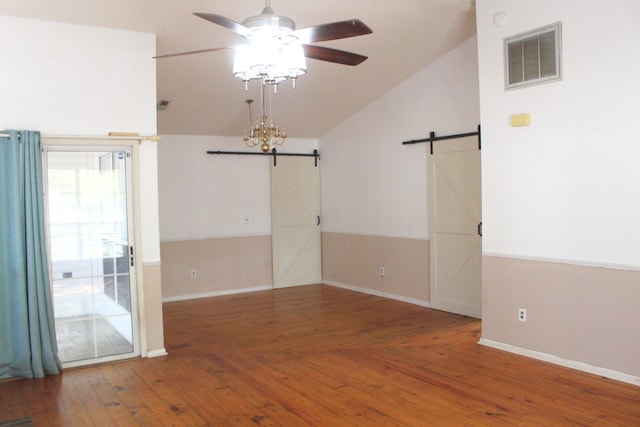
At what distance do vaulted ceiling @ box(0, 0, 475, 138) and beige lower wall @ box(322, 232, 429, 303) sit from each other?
1.83 m

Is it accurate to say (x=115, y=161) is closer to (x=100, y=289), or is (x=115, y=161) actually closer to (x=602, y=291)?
(x=100, y=289)

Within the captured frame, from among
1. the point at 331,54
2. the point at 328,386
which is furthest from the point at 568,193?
the point at 328,386

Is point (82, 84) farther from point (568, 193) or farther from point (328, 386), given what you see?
point (568, 193)

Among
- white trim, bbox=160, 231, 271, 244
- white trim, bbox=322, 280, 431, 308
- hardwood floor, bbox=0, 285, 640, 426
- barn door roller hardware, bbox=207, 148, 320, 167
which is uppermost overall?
barn door roller hardware, bbox=207, 148, 320, 167

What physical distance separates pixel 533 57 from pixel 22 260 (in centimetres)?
442

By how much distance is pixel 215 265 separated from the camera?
303 inches

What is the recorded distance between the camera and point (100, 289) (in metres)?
4.66

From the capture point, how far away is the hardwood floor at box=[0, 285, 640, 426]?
3438 mm

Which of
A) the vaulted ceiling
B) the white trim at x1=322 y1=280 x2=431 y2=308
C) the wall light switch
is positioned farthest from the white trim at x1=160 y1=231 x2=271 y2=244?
the wall light switch

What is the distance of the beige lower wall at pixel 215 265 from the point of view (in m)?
7.39

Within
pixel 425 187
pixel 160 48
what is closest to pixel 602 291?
pixel 425 187

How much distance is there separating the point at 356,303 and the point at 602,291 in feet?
11.3

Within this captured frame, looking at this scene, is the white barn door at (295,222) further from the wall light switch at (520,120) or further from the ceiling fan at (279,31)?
the ceiling fan at (279,31)

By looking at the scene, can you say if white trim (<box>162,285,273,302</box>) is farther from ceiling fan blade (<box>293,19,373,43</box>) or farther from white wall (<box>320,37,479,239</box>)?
ceiling fan blade (<box>293,19,373,43</box>)
